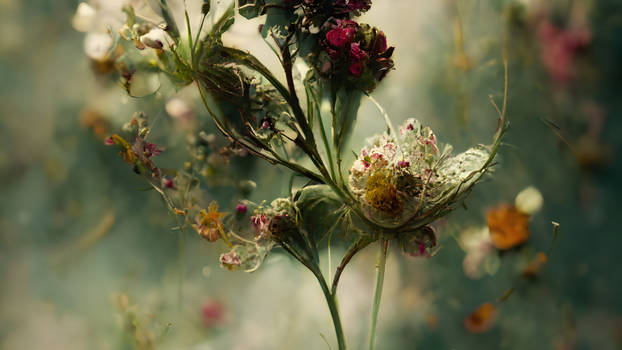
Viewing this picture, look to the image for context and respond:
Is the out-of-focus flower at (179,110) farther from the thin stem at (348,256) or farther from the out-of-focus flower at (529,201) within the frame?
the out-of-focus flower at (529,201)

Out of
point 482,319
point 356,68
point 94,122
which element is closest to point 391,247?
point 482,319

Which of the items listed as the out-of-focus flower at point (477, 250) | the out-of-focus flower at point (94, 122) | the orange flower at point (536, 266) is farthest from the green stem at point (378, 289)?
the out-of-focus flower at point (94, 122)

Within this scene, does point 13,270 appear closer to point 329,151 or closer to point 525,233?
point 329,151

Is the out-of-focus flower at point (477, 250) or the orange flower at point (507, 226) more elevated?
the orange flower at point (507, 226)

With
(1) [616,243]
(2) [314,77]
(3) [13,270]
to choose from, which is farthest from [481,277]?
(3) [13,270]

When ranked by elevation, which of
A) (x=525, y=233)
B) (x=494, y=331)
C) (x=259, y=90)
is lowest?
(x=494, y=331)

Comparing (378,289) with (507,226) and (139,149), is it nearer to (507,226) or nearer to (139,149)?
(507,226)
